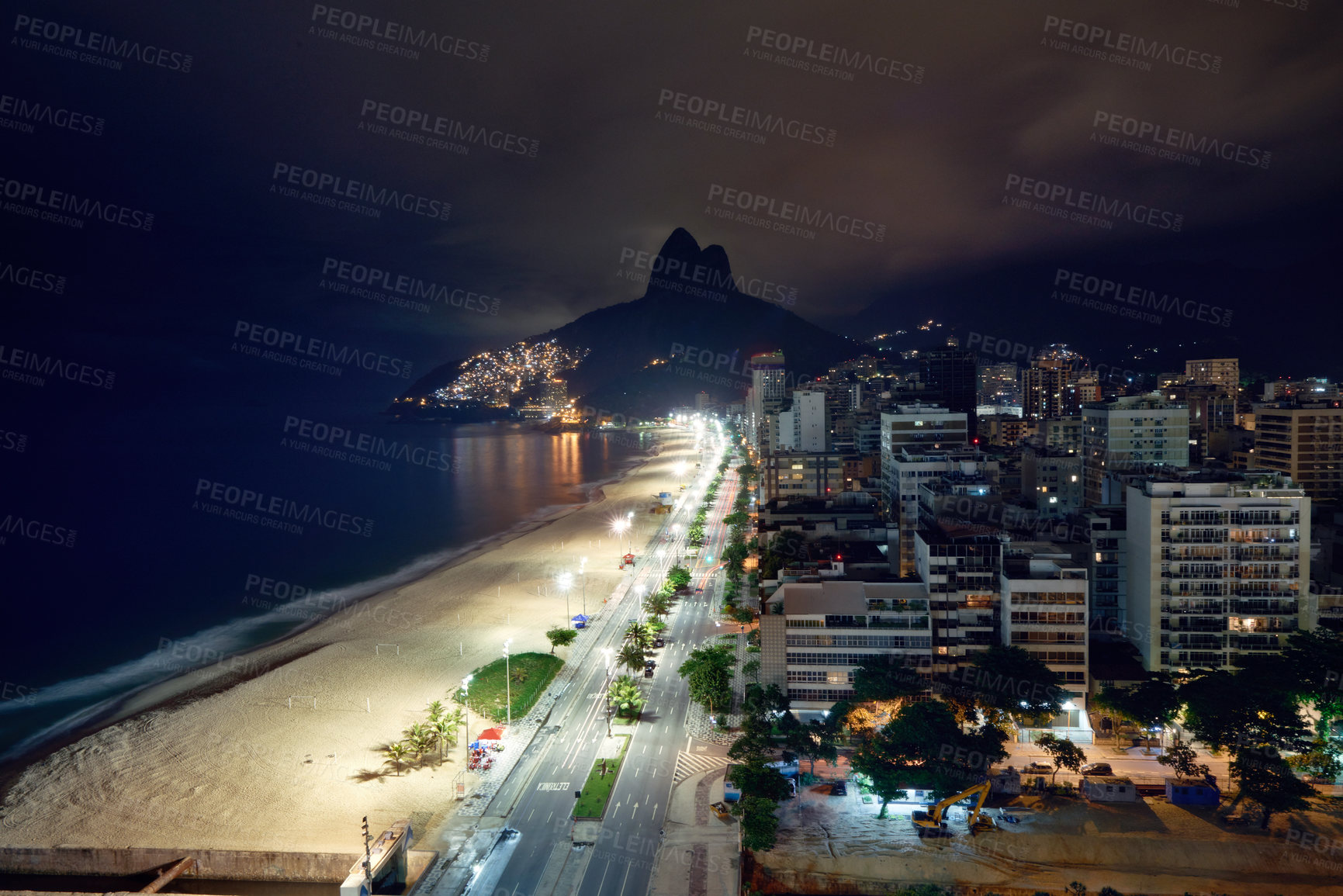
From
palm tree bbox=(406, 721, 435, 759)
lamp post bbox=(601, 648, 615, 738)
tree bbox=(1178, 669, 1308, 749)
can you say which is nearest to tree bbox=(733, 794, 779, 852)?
lamp post bbox=(601, 648, 615, 738)

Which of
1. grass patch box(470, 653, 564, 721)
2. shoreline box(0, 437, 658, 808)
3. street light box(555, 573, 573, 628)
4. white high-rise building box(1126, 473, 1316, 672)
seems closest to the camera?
white high-rise building box(1126, 473, 1316, 672)

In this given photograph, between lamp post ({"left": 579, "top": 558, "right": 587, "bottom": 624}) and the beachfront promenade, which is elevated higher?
lamp post ({"left": 579, "top": 558, "right": 587, "bottom": 624})

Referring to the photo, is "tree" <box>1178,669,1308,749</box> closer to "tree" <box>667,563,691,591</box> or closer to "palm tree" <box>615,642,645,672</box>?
"palm tree" <box>615,642,645,672</box>

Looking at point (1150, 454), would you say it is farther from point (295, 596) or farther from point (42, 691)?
point (42, 691)

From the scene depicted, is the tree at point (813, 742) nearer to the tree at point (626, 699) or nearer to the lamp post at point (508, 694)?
the tree at point (626, 699)

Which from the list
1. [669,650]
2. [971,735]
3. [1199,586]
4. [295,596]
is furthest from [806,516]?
[295,596]

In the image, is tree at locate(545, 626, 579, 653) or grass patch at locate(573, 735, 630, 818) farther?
tree at locate(545, 626, 579, 653)

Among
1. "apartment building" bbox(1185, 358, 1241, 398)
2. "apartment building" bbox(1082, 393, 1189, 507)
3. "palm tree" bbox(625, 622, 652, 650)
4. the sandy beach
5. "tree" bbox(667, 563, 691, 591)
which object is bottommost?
the sandy beach

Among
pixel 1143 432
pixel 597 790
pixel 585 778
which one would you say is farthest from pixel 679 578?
pixel 1143 432
